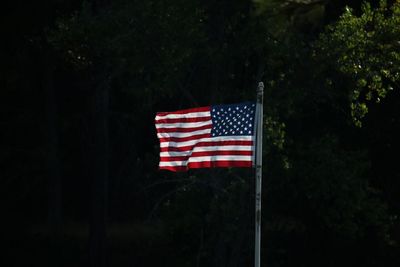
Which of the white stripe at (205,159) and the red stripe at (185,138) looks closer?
the white stripe at (205,159)

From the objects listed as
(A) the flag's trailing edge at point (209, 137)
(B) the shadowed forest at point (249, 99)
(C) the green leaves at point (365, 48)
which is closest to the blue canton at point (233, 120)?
(A) the flag's trailing edge at point (209, 137)

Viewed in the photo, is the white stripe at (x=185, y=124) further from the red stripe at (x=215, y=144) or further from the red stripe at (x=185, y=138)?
the red stripe at (x=215, y=144)

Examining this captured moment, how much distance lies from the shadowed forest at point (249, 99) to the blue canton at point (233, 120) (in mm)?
4770

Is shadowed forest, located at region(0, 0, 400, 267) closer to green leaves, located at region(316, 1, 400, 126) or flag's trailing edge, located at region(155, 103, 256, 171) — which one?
green leaves, located at region(316, 1, 400, 126)

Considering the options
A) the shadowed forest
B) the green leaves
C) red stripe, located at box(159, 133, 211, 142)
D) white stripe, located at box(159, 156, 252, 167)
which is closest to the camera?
white stripe, located at box(159, 156, 252, 167)

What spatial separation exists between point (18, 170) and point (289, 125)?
11.3 m

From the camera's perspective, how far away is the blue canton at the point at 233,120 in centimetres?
1274

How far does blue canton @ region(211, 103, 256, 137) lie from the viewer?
12742 mm

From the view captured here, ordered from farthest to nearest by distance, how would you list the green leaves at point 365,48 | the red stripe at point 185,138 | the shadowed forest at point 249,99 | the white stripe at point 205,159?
the shadowed forest at point 249,99 < the green leaves at point 365,48 < the red stripe at point 185,138 < the white stripe at point 205,159

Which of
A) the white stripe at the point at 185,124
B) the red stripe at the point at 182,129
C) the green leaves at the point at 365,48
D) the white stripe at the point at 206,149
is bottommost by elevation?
the white stripe at the point at 206,149

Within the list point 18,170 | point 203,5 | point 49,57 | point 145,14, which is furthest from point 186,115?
point 18,170

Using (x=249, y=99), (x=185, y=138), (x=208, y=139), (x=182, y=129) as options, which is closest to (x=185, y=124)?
(x=182, y=129)

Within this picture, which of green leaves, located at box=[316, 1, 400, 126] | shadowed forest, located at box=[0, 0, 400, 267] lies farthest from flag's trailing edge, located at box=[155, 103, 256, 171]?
green leaves, located at box=[316, 1, 400, 126]

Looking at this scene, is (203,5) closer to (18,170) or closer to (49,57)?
(49,57)
